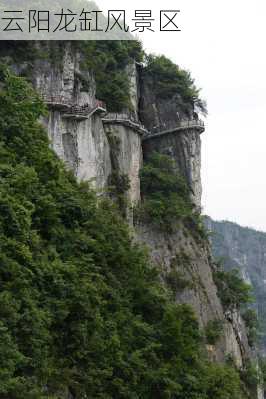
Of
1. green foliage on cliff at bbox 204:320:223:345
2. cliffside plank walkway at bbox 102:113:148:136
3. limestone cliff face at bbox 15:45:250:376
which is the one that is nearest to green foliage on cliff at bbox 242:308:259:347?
limestone cliff face at bbox 15:45:250:376

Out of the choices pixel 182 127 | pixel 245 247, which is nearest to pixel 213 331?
pixel 182 127

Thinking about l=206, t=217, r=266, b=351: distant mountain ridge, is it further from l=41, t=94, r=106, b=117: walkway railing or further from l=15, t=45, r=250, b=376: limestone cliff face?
l=41, t=94, r=106, b=117: walkway railing

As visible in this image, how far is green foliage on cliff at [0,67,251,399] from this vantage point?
1167 cm

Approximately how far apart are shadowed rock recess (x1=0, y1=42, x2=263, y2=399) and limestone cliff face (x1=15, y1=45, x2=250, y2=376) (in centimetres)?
4

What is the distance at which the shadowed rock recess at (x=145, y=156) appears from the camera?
2109cm

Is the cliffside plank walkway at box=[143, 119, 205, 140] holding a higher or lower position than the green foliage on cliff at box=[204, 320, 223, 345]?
higher

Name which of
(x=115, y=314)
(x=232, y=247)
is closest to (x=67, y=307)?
(x=115, y=314)

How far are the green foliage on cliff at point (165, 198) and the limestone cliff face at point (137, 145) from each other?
445mm

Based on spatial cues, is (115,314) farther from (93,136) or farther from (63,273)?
(93,136)

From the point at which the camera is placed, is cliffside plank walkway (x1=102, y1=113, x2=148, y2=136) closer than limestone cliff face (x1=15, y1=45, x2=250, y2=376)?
No

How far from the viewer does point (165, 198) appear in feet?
90.0

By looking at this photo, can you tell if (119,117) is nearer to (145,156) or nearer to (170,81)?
(145,156)

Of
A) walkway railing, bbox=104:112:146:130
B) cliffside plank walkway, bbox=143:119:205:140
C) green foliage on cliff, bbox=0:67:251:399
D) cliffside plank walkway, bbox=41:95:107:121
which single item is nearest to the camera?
green foliage on cliff, bbox=0:67:251:399

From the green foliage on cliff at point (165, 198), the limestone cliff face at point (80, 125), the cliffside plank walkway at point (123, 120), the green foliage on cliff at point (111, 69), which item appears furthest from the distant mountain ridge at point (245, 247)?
the limestone cliff face at point (80, 125)
